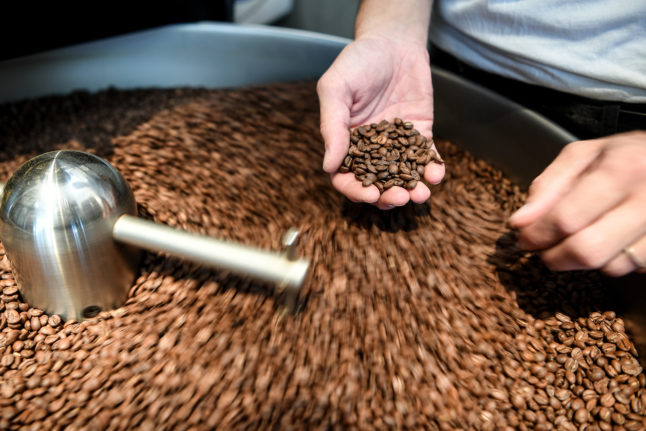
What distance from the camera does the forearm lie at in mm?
1229

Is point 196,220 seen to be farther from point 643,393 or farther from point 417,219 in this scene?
point 643,393

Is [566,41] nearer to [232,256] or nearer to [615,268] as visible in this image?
[615,268]

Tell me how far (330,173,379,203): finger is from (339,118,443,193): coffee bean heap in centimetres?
1

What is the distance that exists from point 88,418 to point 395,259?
61 centimetres

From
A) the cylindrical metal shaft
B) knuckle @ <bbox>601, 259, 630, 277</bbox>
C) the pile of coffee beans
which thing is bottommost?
the pile of coffee beans

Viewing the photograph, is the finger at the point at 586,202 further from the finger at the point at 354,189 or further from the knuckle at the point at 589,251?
the finger at the point at 354,189

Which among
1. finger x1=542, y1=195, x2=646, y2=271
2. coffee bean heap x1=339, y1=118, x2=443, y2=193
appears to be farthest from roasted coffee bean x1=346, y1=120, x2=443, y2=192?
finger x1=542, y1=195, x2=646, y2=271

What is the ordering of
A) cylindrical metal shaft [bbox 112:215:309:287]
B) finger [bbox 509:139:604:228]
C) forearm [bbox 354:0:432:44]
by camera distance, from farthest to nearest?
forearm [bbox 354:0:432:44], finger [bbox 509:139:604:228], cylindrical metal shaft [bbox 112:215:309:287]

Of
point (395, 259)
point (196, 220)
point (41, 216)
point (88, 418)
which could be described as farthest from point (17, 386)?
point (395, 259)

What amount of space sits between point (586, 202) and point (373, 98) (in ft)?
1.97

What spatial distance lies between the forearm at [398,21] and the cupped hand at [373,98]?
4 cm

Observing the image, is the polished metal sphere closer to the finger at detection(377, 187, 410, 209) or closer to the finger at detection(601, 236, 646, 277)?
the finger at detection(377, 187, 410, 209)

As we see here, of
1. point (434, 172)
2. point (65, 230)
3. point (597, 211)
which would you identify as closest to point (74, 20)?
point (65, 230)

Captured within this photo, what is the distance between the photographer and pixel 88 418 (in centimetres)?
73
